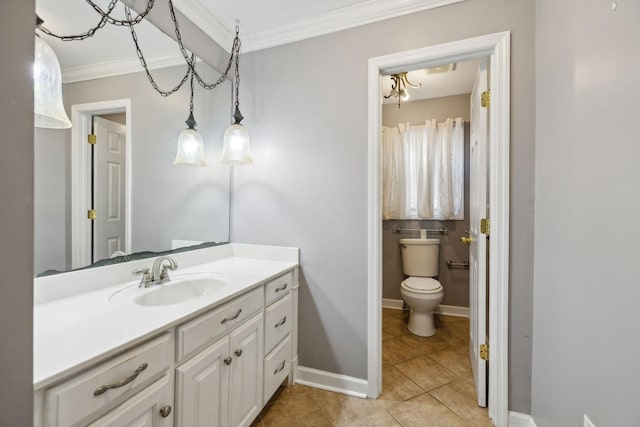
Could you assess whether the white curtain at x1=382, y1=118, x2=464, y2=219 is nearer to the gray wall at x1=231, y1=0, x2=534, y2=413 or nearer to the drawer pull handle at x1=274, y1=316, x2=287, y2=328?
the gray wall at x1=231, y1=0, x2=534, y2=413

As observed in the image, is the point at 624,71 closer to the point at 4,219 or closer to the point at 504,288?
the point at 504,288

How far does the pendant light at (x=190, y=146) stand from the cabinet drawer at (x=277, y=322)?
1.01 meters

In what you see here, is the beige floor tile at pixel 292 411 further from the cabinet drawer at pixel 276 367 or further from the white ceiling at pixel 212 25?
the white ceiling at pixel 212 25

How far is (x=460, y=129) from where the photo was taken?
277cm

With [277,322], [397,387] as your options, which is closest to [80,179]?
[277,322]

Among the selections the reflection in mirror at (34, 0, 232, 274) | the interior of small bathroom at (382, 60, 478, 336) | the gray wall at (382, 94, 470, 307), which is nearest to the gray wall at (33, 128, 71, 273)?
the reflection in mirror at (34, 0, 232, 274)

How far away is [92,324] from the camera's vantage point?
0.84m

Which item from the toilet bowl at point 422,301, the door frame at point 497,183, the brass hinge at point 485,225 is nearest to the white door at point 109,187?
the door frame at point 497,183

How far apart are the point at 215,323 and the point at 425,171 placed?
256cm

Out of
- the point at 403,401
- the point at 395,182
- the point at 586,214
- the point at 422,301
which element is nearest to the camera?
the point at 586,214

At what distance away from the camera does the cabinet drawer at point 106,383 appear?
0.61m

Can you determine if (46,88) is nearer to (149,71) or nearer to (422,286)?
(149,71)

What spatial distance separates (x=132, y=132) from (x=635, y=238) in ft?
6.61

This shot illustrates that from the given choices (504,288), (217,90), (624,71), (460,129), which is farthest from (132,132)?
(460,129)
